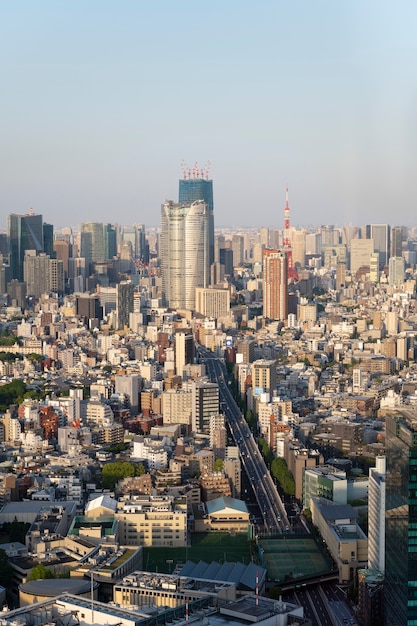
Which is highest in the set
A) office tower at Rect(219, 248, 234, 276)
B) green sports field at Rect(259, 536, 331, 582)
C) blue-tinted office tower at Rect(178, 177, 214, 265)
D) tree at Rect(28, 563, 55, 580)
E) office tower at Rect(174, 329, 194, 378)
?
blue-tinted office tower at Rect(178, 177, 214, 265)

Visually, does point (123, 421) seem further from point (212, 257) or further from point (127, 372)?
point (212, 257)

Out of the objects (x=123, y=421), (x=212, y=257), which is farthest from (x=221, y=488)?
(x=212, y=257)

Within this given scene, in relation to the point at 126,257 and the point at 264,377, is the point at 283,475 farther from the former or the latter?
the point at 126,257

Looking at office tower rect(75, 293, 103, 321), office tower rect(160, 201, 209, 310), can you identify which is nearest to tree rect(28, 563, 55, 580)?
office tower rect(75, 293, 103, 321)

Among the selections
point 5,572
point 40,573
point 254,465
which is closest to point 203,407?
point 254,465

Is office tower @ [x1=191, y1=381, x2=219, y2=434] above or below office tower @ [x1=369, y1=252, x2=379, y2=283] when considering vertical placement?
below

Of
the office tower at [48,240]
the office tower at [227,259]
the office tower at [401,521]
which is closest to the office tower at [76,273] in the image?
the office tower at [48,240]

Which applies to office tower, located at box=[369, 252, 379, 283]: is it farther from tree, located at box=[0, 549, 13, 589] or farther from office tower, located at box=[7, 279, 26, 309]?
tree, located at box=[0, 549, 13, 589]

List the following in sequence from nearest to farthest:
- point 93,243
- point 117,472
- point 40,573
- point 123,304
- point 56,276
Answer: point 40,573
point 117,472
point 123,304
point 56,276
point 93,243
